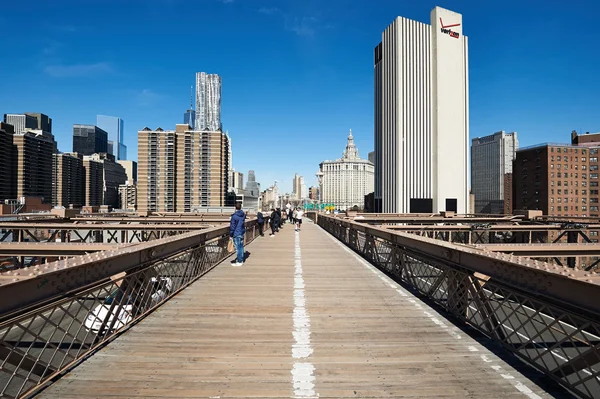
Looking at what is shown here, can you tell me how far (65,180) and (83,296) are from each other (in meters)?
220

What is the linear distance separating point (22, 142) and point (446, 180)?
17300 centimetres

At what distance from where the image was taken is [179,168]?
16712cm

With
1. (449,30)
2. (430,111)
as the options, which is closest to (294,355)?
(430,111)

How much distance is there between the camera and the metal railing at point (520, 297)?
334cm

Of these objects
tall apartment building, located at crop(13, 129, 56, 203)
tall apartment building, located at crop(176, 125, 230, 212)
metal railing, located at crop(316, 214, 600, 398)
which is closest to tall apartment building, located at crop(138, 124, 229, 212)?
tall apartment building, located at crop(176, 125, 230, 212)

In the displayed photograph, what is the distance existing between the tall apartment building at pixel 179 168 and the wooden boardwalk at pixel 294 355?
163703mm

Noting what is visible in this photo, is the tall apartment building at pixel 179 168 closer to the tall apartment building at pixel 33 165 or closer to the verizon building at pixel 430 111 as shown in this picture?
the tall apartment building at pixel 33 165

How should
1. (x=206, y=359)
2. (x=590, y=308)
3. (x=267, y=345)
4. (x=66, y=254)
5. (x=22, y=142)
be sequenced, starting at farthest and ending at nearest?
(x=22, y=142) < (x=66, y=254) < (x=267, y=345) < (x=206, y=359) < (x=590, y=308)

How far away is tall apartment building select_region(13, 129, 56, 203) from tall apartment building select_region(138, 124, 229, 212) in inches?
1706

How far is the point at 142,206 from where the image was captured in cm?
16712

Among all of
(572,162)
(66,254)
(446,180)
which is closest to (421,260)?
(66,254)

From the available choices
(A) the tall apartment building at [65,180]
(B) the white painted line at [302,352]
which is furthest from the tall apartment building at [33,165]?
(B) the white painted line at [302,352]

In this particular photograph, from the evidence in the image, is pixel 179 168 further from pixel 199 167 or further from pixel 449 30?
pixel 449 30

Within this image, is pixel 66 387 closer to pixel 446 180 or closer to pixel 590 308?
pixel 590 308
